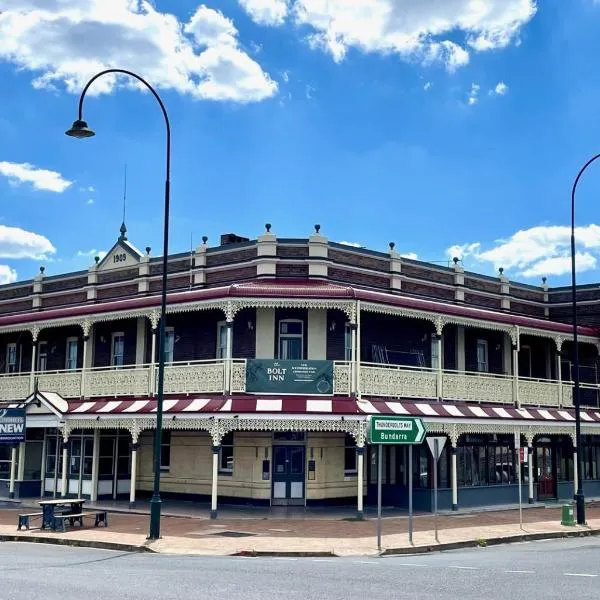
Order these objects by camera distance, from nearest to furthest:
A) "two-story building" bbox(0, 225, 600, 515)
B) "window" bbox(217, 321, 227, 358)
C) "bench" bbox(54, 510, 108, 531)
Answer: "bench" bbox(54, 510, 108, 531)
"two-story building" bbox(0, 225, 600, 515)
"window" bbox(217, 321, 227, 358)

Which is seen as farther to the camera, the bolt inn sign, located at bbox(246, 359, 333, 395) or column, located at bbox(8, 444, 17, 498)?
column, located at bbox(8, 444, 17, 498)

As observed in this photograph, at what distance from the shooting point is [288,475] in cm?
2711

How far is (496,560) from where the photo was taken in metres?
16.4

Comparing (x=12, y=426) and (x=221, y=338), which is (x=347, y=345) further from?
(x=12, y=426)

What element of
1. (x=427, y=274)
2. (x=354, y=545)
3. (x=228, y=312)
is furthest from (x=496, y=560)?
(x=427, y=274)

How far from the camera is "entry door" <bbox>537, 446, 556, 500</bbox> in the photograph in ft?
105

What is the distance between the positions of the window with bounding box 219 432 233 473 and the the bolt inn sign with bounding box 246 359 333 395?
3772 millimetres

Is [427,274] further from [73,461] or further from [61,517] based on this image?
[61,517]

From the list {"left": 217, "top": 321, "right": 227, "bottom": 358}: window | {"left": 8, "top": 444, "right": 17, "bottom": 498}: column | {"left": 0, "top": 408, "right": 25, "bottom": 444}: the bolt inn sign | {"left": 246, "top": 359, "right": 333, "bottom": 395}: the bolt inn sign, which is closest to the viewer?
{"left": 246, "top": 359, "right": 333, "bottom": 395}: the bolt inn sign

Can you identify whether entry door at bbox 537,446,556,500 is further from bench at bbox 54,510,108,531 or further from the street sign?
bench at bbox 54,510,108,531

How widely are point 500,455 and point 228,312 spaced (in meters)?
11.9

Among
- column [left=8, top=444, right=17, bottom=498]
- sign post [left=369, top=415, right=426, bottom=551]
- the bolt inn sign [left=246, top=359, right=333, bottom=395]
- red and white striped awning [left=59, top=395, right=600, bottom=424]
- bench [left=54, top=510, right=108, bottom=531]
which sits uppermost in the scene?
the bolt inn sign [left=246, top=359, right=333, bottom=395]

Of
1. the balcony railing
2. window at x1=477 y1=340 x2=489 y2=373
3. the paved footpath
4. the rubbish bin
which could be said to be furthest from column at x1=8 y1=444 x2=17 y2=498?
the rubbish bin

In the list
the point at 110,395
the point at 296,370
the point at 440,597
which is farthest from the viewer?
the point at 110,395
